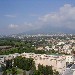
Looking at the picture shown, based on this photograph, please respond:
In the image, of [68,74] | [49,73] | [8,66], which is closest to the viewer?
[68,74]

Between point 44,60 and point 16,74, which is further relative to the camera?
point 44,60

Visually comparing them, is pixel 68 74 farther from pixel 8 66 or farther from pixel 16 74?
pixel 8 66

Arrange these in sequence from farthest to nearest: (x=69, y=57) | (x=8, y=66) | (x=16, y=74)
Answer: (x=69, y=57) → (x=8, y=66) → (x=16, y=74)

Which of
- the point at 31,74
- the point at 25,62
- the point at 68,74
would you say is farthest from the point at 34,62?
the point at 68,74

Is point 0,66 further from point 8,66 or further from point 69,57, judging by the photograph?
point 69,57

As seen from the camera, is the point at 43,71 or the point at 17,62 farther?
the point at 17,62

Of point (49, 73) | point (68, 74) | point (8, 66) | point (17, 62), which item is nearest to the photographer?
point (68, 74)

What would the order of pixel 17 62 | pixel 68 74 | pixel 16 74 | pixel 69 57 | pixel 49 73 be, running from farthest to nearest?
pixel 69 57 → pixel 17 62 → pixel 49 73 → pixel 16 74 → pixel 68 74

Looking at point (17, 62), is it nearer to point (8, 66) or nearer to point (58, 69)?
point (8, 66)

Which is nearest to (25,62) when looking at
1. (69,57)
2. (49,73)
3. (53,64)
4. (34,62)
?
(34,62)
